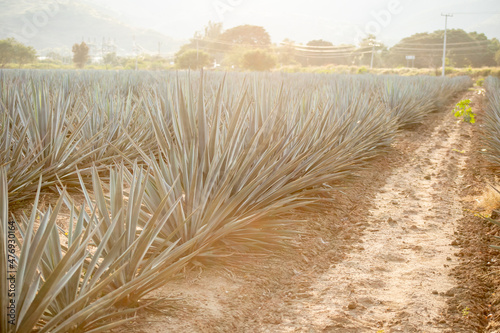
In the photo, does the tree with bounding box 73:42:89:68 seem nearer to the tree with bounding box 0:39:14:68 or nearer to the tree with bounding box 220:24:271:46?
the tree with bounding box 0:39:14:68

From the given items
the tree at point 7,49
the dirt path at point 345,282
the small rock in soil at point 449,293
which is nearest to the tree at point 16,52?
the tree at point 7,49

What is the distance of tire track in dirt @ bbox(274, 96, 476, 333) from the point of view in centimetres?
238

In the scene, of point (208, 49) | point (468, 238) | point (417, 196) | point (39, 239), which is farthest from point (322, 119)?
point (208, 49)

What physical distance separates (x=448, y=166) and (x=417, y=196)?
1830mm

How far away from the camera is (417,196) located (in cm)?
492

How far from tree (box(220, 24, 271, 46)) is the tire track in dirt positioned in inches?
4353

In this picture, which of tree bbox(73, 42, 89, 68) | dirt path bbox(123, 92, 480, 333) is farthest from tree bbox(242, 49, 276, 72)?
dirt path bbox(123, 92, 480, 333)

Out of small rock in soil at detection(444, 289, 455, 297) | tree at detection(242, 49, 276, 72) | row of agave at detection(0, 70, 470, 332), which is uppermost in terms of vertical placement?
tree at detection(242, 49, 276, 72)

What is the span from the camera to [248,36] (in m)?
113

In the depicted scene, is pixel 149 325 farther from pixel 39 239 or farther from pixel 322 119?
pixel 322 119

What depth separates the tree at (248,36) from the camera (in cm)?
11181

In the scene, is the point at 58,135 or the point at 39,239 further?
the point at 58,135

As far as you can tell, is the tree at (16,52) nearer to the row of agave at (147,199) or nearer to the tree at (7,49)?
the tree at (7,49)

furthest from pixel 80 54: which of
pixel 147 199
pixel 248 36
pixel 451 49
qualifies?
pixel 451 49
